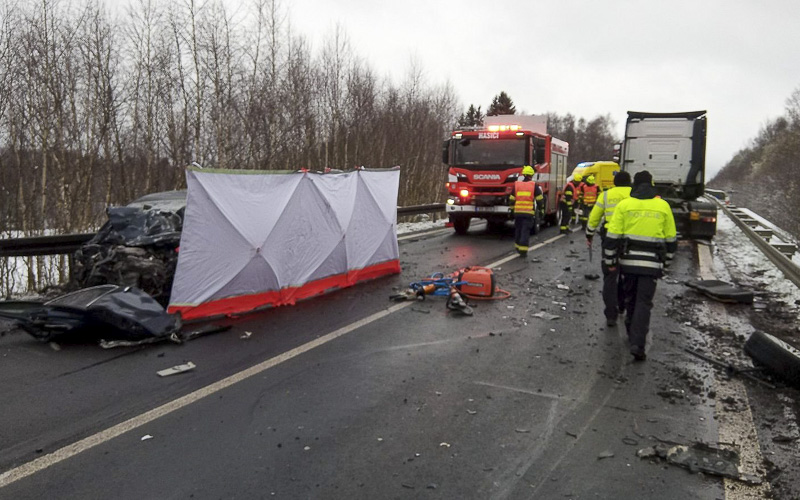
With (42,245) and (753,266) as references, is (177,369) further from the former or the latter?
(753,266)

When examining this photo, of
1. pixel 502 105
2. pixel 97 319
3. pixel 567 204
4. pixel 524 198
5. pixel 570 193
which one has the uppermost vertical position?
pixel 502 105

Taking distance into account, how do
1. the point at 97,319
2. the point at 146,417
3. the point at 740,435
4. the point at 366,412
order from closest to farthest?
1. the point at 740,435
2. the point at 146,417
3. the point at 366,412
4. the point at 97,319

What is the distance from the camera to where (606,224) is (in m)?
6.99

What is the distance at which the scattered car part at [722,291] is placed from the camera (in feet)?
28.3

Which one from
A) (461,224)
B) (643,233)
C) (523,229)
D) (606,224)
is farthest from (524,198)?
(643,233)

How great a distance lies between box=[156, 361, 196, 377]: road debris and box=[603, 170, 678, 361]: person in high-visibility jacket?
4425mm

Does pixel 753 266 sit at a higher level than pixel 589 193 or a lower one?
lower

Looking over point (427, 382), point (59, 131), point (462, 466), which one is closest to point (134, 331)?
point (427, 382)

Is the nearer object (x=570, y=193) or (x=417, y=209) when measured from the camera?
(x=570, y=193)

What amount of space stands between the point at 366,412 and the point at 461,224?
13316mm

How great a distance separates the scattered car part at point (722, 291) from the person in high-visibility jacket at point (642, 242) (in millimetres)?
3197

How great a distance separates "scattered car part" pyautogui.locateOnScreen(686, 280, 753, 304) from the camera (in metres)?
8.62

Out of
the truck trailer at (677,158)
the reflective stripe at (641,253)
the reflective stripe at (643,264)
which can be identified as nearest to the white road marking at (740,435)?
the reflective stripe at (643,264)

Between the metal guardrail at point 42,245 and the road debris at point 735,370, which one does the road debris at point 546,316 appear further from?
the metal guardrail at point 42,245
